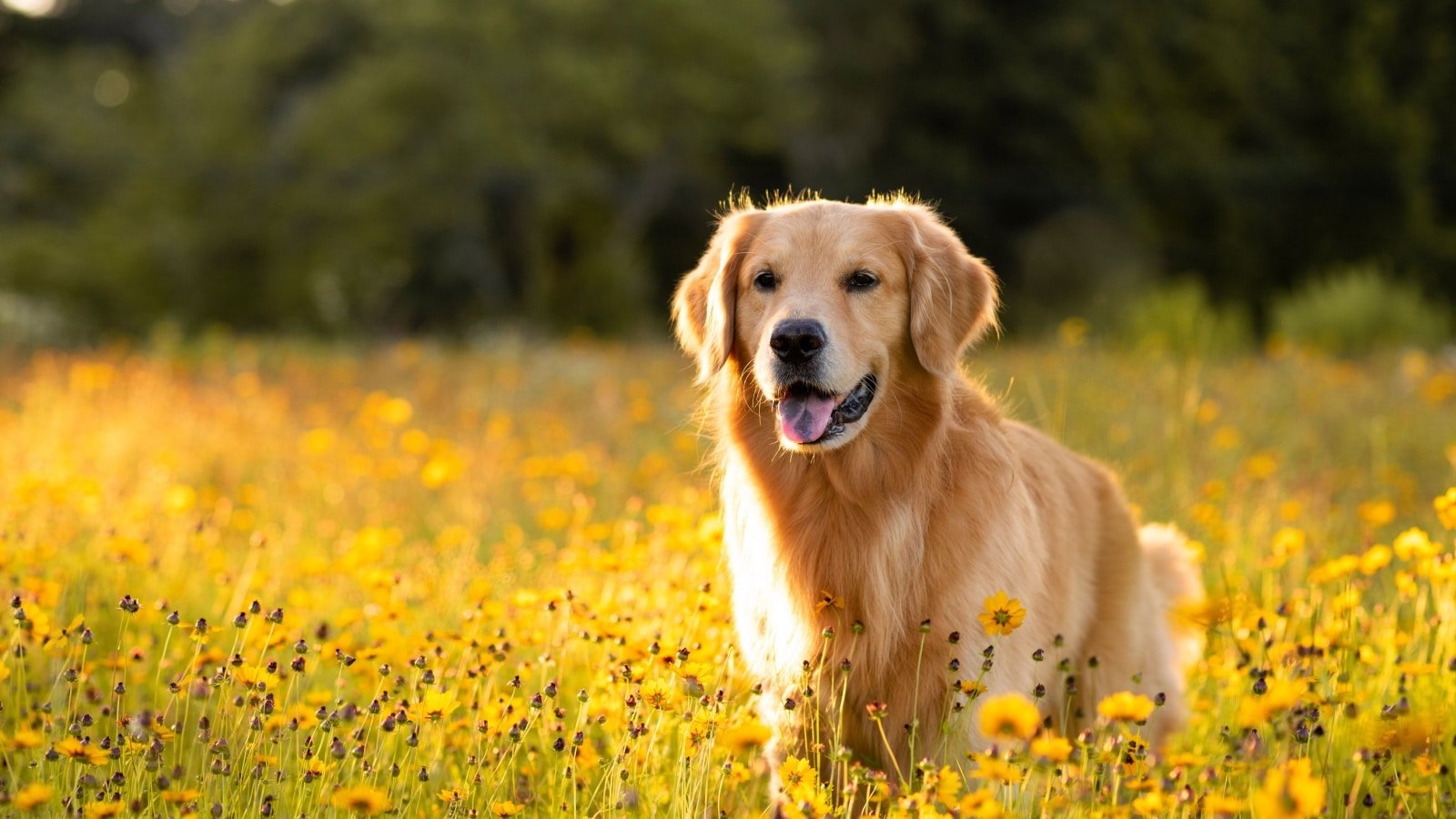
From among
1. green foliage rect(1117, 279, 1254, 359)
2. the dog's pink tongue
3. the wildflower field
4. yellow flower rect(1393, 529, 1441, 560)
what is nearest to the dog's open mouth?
the dog's pink tongue

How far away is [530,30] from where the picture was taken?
71.6ft

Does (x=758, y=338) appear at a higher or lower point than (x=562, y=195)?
lower

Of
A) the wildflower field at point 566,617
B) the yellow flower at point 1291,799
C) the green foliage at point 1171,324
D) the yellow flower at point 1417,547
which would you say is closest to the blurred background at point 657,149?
the green foliage at point 1171,324

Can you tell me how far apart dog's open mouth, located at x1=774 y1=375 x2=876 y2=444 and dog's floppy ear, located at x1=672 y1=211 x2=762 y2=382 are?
1.04 ft

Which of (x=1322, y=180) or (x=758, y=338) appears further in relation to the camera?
(x=1322, y=180)

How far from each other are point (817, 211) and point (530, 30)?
20.1m

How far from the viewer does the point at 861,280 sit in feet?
9.85

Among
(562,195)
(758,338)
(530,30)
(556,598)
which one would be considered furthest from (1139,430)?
(530,30)

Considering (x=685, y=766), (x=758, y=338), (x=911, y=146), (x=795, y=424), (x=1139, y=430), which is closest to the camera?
(x=685, y=766)

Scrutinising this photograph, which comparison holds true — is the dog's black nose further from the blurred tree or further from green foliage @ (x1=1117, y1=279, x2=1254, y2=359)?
the blurred tree

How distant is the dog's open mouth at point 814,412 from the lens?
2818 millimetres

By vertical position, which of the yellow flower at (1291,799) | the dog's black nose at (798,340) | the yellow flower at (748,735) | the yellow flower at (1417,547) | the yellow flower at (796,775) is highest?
the dog's black nose at (798,340)

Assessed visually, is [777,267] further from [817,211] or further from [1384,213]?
[1384,213]

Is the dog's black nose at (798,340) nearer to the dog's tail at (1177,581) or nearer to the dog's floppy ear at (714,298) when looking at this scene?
the dog's floppy ear at (714,298)
